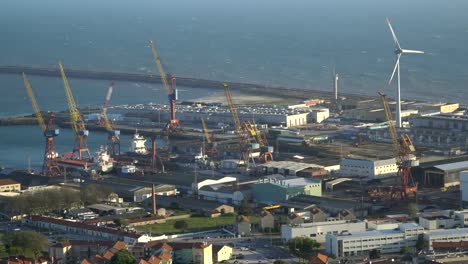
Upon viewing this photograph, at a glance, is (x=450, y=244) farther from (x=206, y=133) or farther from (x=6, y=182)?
(x=206, y=133)

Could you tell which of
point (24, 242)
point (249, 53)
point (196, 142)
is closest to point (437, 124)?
point (196, 142)

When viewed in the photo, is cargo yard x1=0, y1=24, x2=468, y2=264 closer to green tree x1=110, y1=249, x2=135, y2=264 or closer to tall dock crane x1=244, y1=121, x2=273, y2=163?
tall dock crane x1=244, y1=121, x2=273, y2=163

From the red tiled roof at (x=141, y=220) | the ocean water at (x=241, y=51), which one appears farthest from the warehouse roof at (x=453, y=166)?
the ocean water at (x=241, y=51)

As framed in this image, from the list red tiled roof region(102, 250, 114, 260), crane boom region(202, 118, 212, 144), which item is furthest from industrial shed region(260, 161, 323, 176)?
red tiled roof region(102, 250, 114, 260)

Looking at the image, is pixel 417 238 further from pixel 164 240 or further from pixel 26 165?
pixel 26 165

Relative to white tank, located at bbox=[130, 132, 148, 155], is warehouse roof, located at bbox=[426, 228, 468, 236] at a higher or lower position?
lower

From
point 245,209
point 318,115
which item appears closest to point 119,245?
point 245,209

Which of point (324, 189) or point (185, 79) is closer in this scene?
point (324, 189)
